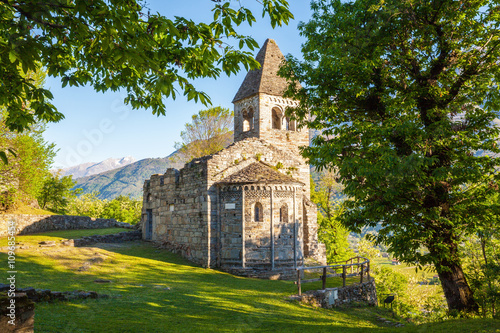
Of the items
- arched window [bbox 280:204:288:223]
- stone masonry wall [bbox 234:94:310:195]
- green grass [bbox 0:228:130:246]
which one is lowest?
green grass [bbox 0:228:130:246]

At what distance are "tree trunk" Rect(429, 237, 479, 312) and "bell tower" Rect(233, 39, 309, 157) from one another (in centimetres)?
1974

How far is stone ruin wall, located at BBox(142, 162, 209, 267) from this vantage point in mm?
17953

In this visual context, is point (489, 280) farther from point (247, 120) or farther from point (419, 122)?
point (247, 120)

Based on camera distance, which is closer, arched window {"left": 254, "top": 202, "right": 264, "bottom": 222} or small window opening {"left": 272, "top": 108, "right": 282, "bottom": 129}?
arched window {"left": 254, "top": 202, "right": 264, "bottom": 222}

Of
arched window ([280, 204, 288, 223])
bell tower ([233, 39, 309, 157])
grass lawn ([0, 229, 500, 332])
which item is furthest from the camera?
bell tower ([233, 39, 309, 157])

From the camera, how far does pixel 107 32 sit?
408 cm

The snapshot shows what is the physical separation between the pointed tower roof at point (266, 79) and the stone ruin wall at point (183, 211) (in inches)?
496

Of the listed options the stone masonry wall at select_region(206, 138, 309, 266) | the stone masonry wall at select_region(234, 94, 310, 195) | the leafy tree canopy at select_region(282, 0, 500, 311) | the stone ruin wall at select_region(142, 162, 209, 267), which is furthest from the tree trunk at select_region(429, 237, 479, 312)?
the stone masonry wall at select_region(234, 94, 310, 195)

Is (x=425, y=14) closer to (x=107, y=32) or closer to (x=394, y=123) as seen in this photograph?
(x=394, y=123)

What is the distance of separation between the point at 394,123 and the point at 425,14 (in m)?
3.50

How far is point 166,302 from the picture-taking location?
387 inches

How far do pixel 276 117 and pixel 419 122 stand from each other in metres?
22.4

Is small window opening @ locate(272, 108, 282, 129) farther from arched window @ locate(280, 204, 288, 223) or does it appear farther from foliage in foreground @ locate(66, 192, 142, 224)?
foliage in foreground @ locate(66, 192, 142, 224)

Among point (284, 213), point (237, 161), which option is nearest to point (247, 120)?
point (237, 161)
